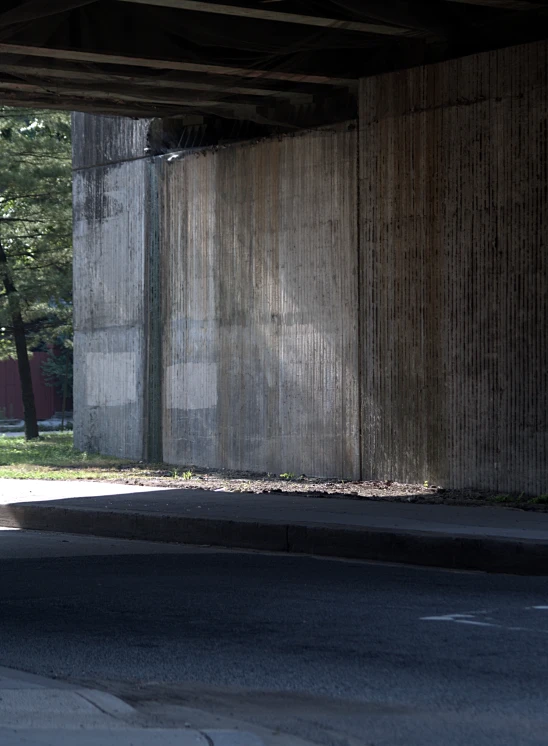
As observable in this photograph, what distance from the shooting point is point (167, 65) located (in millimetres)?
17438

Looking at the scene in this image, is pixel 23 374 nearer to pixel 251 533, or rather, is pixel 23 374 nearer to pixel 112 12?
pixel 112 12

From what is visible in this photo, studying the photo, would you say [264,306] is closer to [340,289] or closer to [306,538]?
[340,289]

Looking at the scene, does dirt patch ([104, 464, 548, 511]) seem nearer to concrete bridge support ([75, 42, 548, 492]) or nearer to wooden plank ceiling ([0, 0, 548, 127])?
concrete bridge support ([75, 42, 548, 492])

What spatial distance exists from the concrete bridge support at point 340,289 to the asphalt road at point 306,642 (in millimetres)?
5758

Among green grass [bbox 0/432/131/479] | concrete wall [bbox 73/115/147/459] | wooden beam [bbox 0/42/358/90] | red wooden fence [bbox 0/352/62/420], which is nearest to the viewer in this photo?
wooden beam [bbox 0/42/358/90]

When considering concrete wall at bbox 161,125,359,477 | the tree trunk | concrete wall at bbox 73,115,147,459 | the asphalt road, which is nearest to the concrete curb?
the asphalt road

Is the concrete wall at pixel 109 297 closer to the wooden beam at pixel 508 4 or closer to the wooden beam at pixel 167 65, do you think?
the wooden beam at pixel 167 65

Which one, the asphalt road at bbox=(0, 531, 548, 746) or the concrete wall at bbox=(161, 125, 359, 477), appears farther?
the concrete wall at bbox=(161, 125, 359, 477)

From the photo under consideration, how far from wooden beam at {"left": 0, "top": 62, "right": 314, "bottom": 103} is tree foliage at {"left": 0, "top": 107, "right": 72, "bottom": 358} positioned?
1185cm

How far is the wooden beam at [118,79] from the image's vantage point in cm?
1770

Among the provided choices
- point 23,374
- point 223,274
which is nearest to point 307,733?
point 223,274

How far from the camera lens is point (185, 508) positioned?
1411 centimetres

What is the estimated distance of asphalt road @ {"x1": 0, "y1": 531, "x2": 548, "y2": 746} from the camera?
5602 mm

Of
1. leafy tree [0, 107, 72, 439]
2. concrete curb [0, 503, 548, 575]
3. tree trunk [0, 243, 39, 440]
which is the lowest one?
concrete curb [0, 503, 548, 575]
